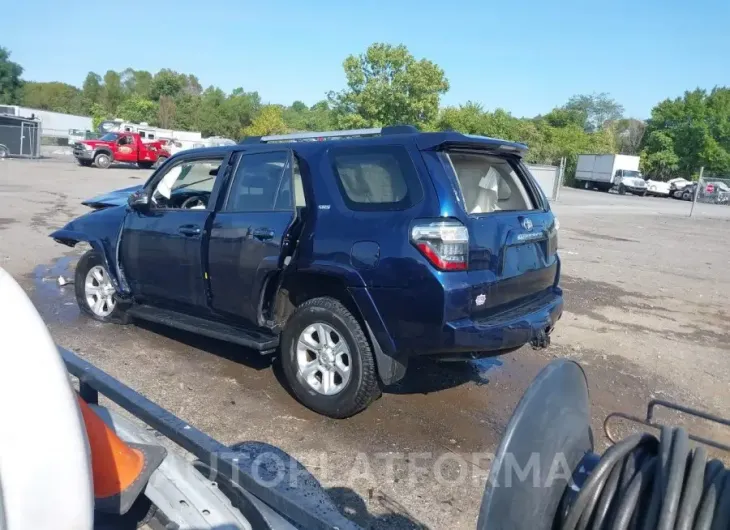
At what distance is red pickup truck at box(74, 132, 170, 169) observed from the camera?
30016 mm

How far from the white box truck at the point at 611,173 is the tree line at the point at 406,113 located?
11.2ft

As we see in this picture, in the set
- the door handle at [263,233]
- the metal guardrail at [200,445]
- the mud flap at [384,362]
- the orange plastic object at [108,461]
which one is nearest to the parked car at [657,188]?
the door handle at [263,233]

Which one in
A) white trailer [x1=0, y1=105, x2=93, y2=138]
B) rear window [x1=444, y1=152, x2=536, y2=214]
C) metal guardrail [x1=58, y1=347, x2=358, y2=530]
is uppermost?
white trailer [x1=0, y1=105, x2=93, y2=138]

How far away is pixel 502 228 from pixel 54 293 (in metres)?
5.57

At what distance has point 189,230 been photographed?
5.08 m

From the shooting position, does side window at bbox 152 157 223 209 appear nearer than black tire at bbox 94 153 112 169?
Yes

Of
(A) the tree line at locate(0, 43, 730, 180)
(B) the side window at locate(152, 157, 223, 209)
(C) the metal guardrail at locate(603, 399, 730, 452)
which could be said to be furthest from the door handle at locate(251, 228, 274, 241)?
(A) the tree line at locate(0, 43, 730, 180)

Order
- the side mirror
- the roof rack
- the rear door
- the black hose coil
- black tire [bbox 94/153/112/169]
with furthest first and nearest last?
1. black tire [bbox 94/153/112/169]
2. the side mirror
3. the roof rack
4. the rear door
5. the black hose coil

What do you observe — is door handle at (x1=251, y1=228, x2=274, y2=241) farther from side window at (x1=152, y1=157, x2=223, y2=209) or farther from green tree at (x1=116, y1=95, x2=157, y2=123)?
green tree at (x1=116, y1=95, x2=157, y2=123)

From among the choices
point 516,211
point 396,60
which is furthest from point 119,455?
point 396,60

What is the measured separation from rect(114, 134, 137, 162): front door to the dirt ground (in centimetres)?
2249

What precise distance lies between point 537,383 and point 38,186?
67.3 feet

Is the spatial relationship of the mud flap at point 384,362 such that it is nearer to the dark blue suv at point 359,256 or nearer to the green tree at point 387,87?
the dark blue suv at point 359,256

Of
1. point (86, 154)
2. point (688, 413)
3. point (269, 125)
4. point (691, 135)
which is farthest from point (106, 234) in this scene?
point (691, 135)
